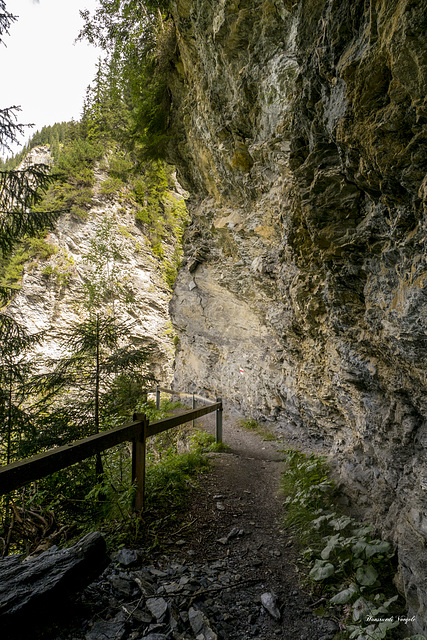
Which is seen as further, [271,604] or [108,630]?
[271,604]

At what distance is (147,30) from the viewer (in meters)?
8.76

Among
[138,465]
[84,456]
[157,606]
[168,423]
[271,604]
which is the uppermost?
[84,456]

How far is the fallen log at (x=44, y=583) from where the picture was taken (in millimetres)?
1693

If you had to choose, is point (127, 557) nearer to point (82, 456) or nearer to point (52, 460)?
point (82, 456)

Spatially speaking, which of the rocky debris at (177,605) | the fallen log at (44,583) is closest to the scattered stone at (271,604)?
the rocky debris at (177,605)

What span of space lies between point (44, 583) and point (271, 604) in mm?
1762

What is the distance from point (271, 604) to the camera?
2451 millimetres

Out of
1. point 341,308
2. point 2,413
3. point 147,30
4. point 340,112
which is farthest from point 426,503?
point 147,30

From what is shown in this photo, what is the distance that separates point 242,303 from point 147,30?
8.54 metres

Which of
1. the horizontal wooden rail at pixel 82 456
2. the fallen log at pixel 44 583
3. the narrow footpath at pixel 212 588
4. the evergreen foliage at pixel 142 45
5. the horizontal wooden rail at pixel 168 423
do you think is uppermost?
the evergreen foliage at pixel 142 45

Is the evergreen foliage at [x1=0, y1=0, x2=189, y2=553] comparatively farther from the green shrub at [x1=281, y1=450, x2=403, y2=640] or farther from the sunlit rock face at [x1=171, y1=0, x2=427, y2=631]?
the green shrub at [x1=281, y1=450, x2=403, y2=640]

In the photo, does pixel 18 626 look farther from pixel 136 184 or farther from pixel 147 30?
pixel 136 184

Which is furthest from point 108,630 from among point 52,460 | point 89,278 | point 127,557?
point 89,278

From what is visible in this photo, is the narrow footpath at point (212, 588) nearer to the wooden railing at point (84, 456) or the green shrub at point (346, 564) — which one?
the green shrub at point (346, 564)
